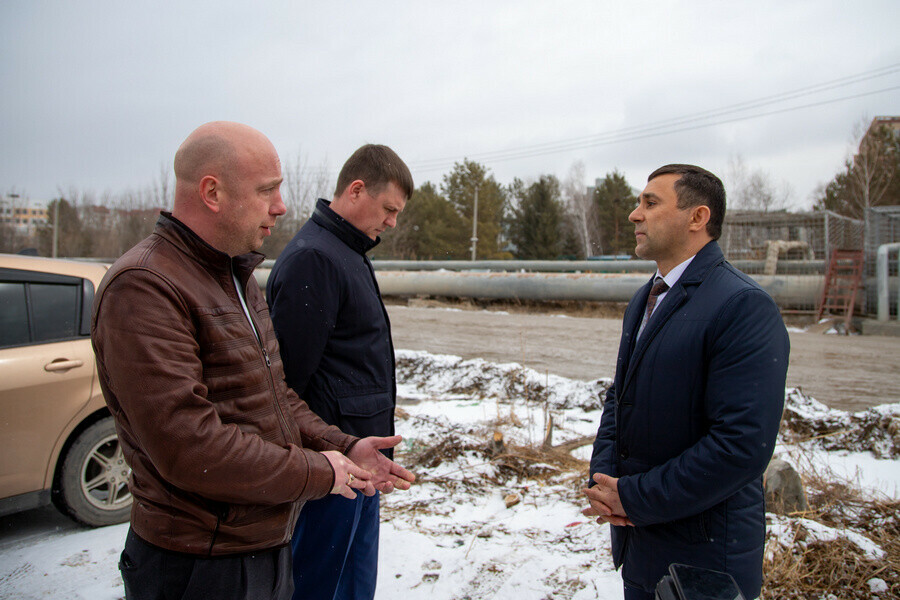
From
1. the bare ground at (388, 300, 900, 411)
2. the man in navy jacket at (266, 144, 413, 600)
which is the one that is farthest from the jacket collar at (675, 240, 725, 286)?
the bare ground at (388, 300, 900, 411)

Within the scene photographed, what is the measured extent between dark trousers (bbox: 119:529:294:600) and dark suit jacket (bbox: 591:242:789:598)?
126cm

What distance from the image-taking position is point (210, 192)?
158 centimetres

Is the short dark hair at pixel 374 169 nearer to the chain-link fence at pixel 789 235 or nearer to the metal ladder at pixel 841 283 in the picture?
the metal ladder at pixel 841 283

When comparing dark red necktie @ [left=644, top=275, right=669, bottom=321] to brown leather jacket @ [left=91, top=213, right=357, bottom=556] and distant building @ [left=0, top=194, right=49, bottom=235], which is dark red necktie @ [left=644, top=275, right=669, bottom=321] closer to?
brown leather jacket @ [left=91, top=213, right=357, bottom=556]

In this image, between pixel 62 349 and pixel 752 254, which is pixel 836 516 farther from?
pixel 752 254

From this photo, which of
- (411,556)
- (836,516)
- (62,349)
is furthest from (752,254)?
(62,349)

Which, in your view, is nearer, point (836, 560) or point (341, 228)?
point (341, 228)

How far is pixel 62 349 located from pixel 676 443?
379 centimetres

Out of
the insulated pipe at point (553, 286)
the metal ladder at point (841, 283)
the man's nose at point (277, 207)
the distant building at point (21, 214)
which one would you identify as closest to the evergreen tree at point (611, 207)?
the insulated pipe at point (553, 286)

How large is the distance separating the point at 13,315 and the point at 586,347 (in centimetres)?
796

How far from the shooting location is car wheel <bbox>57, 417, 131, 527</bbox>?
11.6 ft

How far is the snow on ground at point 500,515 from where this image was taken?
3.02 metres

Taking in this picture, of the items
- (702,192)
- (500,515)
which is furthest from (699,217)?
(500,515)

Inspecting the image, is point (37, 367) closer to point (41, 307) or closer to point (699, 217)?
point (41, 307)
